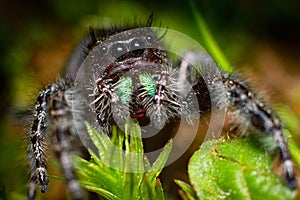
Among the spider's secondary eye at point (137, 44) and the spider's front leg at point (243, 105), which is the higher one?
the spider's secondary eye at point (137, 44)

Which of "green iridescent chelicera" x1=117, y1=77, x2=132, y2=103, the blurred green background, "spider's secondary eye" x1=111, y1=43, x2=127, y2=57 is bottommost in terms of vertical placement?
"green iridescent chelicera" x1=117, y1=77, x2=132, y2=103

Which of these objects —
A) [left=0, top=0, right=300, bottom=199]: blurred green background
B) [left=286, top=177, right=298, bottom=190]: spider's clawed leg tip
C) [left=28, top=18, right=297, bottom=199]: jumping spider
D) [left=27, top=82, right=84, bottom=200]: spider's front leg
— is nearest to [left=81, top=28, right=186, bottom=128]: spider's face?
[left=28, top=18, right=297, bottom=199]: jumping spider

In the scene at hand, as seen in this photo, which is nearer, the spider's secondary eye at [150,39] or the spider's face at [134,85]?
the spider's face at [134,85]

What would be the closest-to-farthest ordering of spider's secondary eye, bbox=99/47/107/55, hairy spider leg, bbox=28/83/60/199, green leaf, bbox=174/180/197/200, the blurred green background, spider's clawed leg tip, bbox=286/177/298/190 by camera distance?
spider's clawed leg tip, bbox=286/177/298/190 < green leaf, bbox=174/180/197/200 < hairy spider leg, bbox=28/83/60/199 < spider's secondary eye, bbox=99/47/107/55 < the blurred green background

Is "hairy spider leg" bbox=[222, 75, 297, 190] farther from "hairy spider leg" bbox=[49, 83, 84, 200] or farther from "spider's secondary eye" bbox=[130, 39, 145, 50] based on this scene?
"hairy spider leg" bbox=[49, 83, 84, 200]

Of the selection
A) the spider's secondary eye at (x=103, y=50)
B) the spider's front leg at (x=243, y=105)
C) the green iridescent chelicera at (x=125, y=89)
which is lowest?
the spider's front leg at (x=243, y=105)

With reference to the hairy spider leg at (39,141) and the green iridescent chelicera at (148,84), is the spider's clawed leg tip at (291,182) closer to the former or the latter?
the green iridescent chelicera at (148,84)

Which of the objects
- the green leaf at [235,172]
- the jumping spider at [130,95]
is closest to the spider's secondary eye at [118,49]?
the jumping spider at [130,95]
